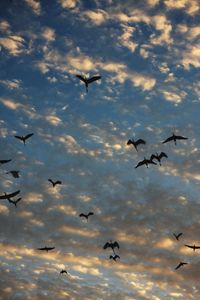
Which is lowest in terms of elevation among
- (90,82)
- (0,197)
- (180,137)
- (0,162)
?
(0,197)

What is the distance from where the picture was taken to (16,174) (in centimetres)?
4144

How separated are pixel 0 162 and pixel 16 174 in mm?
5803

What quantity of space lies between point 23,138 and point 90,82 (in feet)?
34.6

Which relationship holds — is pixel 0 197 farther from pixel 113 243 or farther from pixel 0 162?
pixel 113 243

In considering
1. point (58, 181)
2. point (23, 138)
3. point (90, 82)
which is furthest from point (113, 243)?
point (90, 82)

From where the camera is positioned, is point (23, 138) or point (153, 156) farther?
point (153, 156)

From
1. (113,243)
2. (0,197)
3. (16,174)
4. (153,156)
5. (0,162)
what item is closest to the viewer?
(0,197)

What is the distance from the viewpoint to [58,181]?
172ft

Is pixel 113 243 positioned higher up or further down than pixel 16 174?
further down

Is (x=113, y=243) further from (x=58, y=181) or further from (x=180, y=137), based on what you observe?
(x=180, y=137)

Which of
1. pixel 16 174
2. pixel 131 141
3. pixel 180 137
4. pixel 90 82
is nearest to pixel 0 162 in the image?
pixel 16 174

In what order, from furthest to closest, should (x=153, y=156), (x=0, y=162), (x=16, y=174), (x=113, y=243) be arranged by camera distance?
(x=113, y=243) < (x=153, y=156) < (x=16, y=174) < (x=0, y=162)

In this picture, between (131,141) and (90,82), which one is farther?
(131,141)

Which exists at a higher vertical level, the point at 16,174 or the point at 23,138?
the point at 23,138
